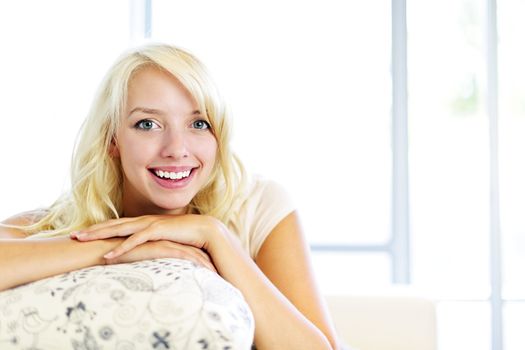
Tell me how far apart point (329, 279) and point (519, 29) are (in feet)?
5.93

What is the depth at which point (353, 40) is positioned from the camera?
16.6 feet

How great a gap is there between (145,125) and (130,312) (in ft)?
2.37

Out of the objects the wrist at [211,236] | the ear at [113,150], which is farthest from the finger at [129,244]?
the ear at [113,150]

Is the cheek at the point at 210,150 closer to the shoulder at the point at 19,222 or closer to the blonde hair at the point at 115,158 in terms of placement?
the blonde hair at the point at 115,158

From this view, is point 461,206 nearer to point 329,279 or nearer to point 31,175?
point 329,279

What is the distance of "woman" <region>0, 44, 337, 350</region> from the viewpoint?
1456 millimetres

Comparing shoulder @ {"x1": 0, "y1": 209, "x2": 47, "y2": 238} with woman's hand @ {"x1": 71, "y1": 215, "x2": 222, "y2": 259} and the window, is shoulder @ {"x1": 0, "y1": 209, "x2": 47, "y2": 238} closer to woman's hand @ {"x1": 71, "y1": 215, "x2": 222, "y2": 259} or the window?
woman's hand @ {"x1": 71, "y1": 215, "x2": 222, "y2": 259}

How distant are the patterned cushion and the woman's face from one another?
555 mm

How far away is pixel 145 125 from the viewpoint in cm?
174

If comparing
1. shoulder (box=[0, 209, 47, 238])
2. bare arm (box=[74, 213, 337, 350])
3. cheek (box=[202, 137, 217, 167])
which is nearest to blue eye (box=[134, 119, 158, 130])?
cheek (box=[202, 137, 217, 167])

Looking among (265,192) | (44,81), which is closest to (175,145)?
(265,192)

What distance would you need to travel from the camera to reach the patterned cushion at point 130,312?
3.46ft

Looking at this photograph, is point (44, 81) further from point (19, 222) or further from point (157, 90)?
point (157, 90)

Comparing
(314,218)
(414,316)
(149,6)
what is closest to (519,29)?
(314,218)
